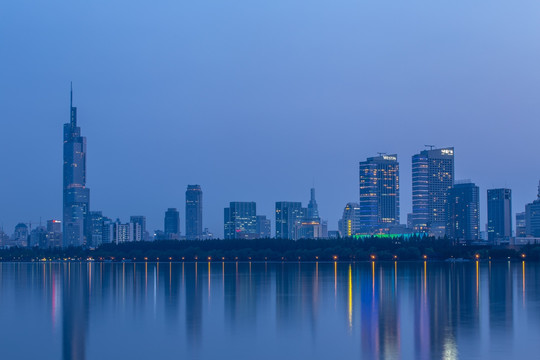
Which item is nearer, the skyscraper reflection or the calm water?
the calm water

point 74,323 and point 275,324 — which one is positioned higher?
point 275,324

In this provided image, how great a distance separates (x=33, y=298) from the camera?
6862cm

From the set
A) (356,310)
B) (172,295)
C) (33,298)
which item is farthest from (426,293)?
(33,298)

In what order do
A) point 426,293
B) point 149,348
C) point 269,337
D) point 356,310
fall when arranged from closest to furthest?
point 149,348 → point 269,337 → point 356,310 → point 426,293

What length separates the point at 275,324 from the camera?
45.9m

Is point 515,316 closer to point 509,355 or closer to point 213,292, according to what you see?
point 509,355

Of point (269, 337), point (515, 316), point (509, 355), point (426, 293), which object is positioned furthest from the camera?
point (426, 293)

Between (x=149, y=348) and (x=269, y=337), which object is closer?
(x=149, y=348)

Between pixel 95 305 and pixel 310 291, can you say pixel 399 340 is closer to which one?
pixel 95 305

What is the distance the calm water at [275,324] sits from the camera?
35.9 m

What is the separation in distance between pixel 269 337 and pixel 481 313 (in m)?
16.7

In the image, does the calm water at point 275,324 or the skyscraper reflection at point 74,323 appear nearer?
the calm water at point 275,324

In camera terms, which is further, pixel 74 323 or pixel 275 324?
pixel 74 323

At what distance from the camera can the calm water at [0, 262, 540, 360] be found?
35.9m
